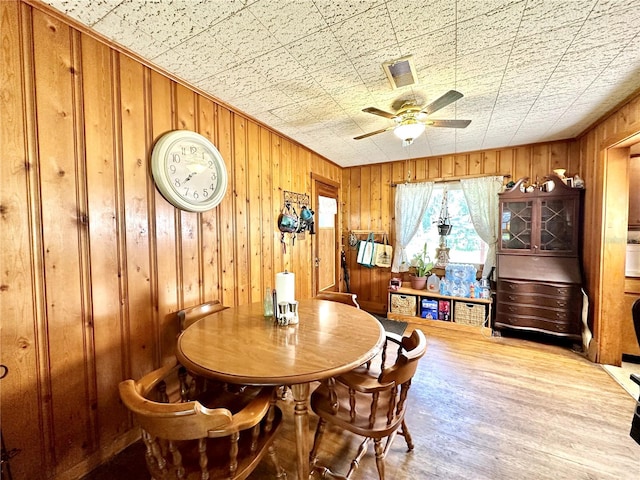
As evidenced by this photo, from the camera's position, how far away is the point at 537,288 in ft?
10.0

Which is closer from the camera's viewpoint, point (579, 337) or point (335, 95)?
point (335, 95)

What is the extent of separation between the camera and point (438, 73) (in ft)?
5.93

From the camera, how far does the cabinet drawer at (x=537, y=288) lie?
2924mm

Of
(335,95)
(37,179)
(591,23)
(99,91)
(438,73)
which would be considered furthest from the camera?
(335,95)

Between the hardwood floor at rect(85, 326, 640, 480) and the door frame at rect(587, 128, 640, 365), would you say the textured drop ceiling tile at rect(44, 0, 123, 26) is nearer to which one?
the hardwood floor at rect(85, 326, 640, 480)

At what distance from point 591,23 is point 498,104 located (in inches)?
36.5

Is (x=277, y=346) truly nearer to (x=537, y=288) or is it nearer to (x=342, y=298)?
(x=342, y=298)

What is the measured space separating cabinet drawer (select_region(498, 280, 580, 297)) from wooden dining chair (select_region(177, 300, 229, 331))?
130 inches

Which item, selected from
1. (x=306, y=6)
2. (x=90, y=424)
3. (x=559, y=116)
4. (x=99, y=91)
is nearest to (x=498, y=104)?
(x=559, y=116)

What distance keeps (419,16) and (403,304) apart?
11.1 feet

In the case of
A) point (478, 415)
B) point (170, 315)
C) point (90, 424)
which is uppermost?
point (170, 315)

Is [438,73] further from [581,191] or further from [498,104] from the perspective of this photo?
[581,191]

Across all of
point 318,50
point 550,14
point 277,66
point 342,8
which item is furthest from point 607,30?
point 277,66

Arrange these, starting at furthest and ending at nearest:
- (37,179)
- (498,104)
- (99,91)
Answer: (498,104), (99,91), (37,179)
